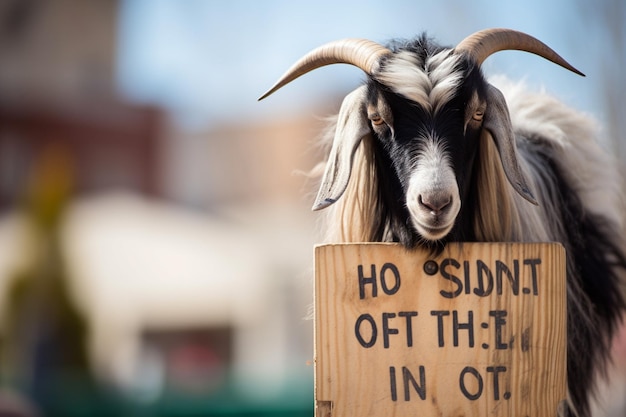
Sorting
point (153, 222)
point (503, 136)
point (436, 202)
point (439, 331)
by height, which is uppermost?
point (153, 222)

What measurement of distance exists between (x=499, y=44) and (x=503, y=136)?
369 mm

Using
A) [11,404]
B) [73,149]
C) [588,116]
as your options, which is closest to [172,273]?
[73,149]

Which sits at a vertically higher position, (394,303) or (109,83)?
(109,83)

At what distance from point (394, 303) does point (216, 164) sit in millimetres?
26389

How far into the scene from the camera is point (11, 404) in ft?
23.0

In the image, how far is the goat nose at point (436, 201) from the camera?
3.20 m

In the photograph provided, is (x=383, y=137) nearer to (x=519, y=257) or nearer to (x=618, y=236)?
(x=519, y=257)

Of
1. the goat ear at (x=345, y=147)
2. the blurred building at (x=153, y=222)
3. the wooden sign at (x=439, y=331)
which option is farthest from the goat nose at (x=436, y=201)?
the blurred building at (x=153, y=222)

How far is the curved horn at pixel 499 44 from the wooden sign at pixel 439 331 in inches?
31.2

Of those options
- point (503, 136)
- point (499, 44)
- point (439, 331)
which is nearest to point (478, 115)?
point (503, 136)

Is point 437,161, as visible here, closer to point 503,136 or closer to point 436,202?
point 436,202

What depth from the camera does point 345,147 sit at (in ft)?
11.9

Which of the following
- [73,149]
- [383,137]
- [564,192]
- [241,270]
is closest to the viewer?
[383,137]

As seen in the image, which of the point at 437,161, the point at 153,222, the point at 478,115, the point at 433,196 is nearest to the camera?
the point at 433,196
